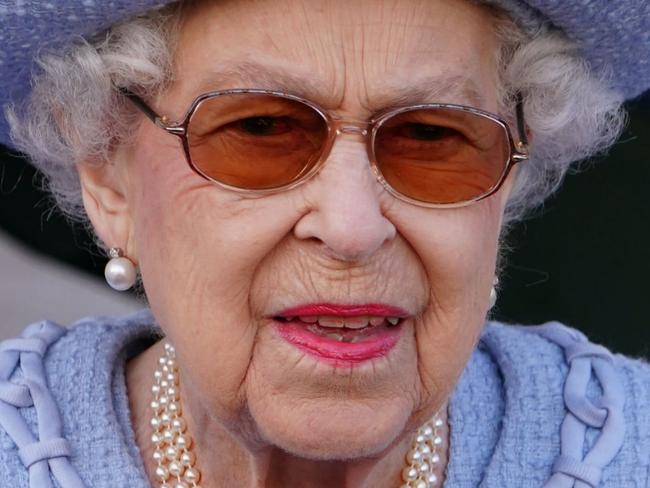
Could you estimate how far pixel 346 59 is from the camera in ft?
6.13

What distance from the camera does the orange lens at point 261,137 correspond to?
1858mm

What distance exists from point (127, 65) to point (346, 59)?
401 millimetres

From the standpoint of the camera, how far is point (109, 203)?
2199 mm

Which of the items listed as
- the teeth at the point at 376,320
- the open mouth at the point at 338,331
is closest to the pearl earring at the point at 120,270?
the open mouth at the point at 338,331

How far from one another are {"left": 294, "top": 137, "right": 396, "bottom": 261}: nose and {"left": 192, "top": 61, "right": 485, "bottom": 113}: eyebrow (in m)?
0.08

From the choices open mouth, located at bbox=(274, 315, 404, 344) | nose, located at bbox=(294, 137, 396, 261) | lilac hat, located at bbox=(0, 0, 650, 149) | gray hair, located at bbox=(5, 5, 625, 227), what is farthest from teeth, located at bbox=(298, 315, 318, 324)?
lilac hat, located at bbox=(0, 0, 650, 149)

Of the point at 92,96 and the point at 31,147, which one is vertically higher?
the point at 92,96

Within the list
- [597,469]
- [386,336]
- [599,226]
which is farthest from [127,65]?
[599,226]

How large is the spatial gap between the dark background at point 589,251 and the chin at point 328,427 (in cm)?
163

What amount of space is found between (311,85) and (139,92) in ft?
1.15

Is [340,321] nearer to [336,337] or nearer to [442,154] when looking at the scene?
[336,337]

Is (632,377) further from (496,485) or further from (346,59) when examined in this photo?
(346,59)

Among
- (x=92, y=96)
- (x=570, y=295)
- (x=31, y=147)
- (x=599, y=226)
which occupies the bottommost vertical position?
(x=570, y=295)

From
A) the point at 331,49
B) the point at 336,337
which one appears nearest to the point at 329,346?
the point at 336,337
